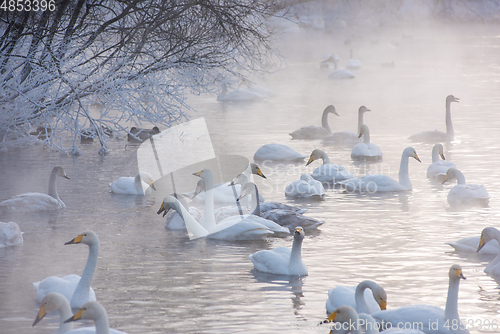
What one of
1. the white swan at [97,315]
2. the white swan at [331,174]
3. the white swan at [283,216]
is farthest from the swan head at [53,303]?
the white swan at [331,174]

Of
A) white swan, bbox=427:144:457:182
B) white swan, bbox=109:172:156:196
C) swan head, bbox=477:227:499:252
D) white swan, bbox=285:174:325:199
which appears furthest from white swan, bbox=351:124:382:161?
swan head, bbox=477:227:499:252

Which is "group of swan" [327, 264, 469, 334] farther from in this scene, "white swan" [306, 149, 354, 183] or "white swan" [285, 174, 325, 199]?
"white swan" [306, 149, 354, 183]

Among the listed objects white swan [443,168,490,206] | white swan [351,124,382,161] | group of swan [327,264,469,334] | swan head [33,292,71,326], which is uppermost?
white swan [351,124,382,161]

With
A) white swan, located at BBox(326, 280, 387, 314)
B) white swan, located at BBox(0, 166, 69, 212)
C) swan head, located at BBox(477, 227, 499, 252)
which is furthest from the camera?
white swan, located at BBox(0, 166, 69, 212)

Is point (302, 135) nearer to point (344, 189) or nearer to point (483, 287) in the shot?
point (344, 189)

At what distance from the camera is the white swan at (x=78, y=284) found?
19.9 ft

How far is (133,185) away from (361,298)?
638 cm

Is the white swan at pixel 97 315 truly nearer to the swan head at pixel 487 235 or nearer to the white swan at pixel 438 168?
the swan head at pixel 487 235

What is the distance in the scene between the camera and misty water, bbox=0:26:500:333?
20.5ft

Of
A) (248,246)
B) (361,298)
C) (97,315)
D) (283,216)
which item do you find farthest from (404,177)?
(97,315)

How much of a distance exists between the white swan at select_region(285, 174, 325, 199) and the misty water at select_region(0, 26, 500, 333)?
200mm

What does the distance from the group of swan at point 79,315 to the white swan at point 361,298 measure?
1981 millimetres

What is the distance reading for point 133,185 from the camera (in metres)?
11.5

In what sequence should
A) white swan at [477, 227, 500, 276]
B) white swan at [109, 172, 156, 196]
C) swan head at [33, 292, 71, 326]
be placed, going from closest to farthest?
swan head at [33, 292, 71, 326], white swan at [477, 227, 500, 276], white swan at [109, 172, 156, 196]
